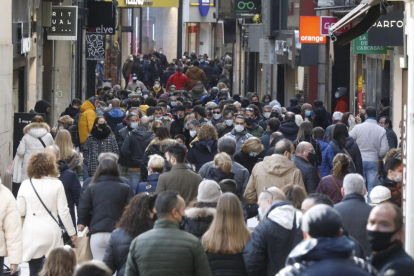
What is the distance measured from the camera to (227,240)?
745 cm

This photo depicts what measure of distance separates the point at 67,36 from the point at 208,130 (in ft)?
38.2

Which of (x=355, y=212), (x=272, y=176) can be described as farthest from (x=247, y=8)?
(x=355, y=212)

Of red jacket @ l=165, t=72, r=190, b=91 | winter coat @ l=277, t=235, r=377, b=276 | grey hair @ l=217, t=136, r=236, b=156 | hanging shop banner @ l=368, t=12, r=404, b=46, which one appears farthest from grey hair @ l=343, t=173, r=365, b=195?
red jacket @ l=165, t=72, r=190, b=91

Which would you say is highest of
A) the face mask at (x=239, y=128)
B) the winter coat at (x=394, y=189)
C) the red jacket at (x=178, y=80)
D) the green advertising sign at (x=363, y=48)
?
the green advertising sign at (x=363, y=48)

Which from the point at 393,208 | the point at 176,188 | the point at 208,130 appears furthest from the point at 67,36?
the point at 393,208

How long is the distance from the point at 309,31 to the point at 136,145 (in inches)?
404

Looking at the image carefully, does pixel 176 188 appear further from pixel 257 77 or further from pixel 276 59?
pixel 257 77

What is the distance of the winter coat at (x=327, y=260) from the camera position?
482 cm

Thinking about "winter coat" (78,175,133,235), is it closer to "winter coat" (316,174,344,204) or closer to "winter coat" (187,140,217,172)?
"winter coat" (316,174,344,204)

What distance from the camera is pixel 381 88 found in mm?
22938

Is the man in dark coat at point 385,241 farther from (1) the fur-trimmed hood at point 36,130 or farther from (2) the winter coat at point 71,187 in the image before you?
(1) the fur-trimmed hood at point 36,130

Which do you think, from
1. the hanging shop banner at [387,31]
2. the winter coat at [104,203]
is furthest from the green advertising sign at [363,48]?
the winter coat at [104,203]

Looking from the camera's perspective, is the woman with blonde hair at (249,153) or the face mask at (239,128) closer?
the woman with blonde hair at (249,153)

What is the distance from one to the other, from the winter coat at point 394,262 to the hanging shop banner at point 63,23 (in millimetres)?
19932
